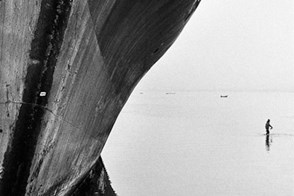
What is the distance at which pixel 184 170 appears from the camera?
19.0 metres

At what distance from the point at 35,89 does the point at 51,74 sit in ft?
0.37

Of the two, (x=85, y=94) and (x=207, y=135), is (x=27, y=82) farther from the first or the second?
(x=207, y=135)

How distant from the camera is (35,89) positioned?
6.51 ft

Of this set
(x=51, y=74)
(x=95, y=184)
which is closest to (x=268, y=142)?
(x=95, y=184)

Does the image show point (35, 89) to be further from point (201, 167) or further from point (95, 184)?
point (201, 167)

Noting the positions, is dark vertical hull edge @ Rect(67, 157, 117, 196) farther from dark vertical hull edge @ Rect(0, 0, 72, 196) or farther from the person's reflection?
the person's reflection

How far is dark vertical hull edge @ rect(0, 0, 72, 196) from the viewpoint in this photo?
1916 millimetres

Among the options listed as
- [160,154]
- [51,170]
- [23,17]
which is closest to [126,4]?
[23,17]

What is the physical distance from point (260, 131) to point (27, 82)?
39387 millimetres

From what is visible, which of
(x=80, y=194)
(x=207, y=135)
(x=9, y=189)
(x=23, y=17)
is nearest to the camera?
(x=23, y=17)

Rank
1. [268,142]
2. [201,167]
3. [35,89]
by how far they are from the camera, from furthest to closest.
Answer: [268,142]
[201,167]
[35,89]

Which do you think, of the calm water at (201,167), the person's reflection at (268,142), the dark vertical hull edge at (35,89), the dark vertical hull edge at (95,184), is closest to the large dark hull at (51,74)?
the dark vertical hull edge at (35,89)

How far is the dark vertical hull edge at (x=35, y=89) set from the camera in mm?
1916

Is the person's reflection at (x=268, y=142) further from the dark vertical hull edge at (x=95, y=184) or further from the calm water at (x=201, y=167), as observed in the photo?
the dark vertical hull edge at (x=95, y=184)
